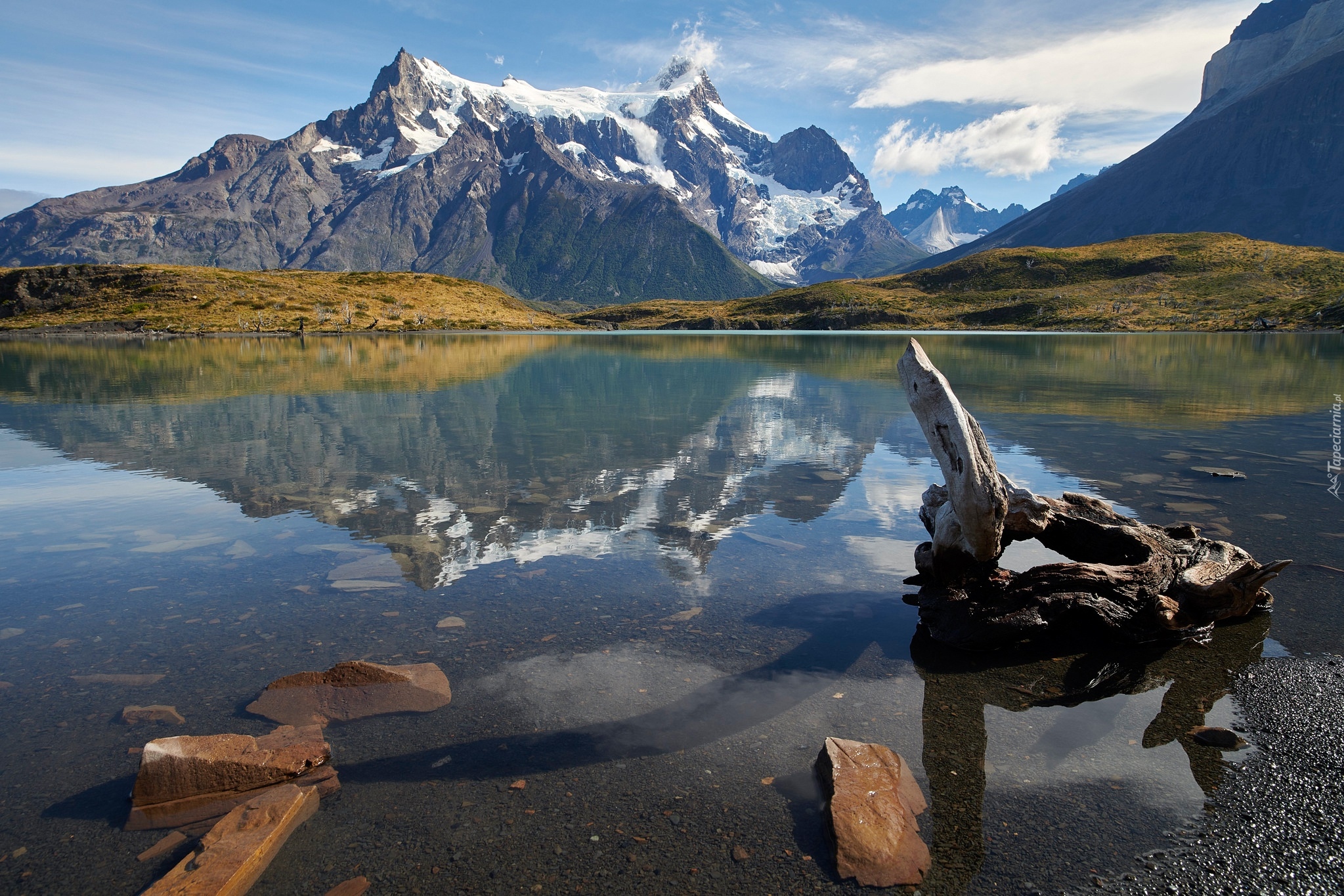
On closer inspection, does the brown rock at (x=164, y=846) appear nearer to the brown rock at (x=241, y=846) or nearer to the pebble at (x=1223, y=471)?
the brown rock at (x=241, y=846)

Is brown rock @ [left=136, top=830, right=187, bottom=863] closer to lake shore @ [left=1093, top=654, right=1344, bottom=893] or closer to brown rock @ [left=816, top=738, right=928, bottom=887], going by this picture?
brown rock @ [left=816, top=738, right=928, bottom=887]

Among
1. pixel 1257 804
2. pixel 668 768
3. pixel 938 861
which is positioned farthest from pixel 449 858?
pixel 1257 804

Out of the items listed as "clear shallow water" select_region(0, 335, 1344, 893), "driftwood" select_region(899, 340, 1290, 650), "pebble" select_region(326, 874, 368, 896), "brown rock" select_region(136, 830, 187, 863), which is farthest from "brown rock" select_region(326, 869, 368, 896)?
"driftwood" select_region(899, 340, 1290, 650)

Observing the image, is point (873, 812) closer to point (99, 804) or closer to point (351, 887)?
point (351, 887)

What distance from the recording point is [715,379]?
5978 centimetres

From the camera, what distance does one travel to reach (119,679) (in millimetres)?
9891

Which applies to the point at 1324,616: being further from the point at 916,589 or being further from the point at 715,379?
the point at 715,379

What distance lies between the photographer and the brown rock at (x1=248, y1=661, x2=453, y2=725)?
8.97 metres

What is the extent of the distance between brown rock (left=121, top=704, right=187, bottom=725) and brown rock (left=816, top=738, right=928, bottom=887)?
26.2 feet

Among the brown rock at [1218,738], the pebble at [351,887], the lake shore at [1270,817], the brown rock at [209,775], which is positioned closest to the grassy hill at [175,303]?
the brown rock at [209,775]

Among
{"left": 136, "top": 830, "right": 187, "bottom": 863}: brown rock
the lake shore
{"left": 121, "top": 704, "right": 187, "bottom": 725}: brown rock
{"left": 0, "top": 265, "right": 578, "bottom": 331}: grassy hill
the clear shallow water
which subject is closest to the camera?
the lake shore

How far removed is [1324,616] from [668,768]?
11616mm

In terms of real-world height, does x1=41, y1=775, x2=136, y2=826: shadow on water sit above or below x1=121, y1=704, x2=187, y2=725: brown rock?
below

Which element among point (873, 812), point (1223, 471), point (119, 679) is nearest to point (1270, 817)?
point (873, 812)
